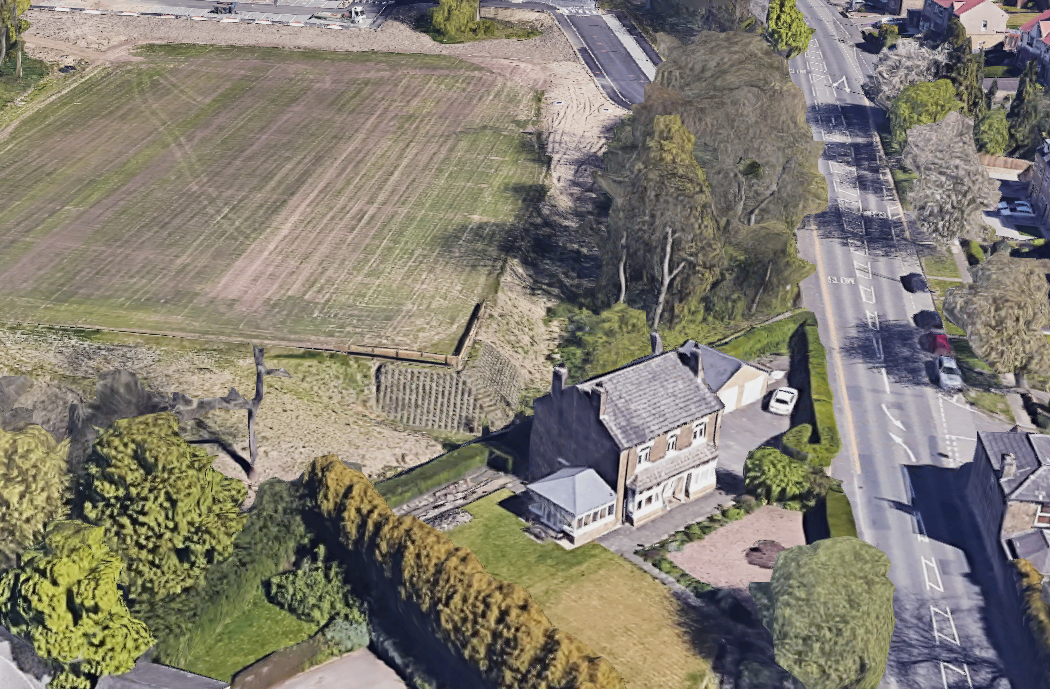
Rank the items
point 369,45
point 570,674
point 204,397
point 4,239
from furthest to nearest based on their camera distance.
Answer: point 369,45, point 4,239, point 204,397, point 570,674

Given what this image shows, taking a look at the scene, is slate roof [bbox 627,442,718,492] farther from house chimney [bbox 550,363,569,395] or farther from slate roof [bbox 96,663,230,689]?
slate roof [bbox 96,663,230,689]

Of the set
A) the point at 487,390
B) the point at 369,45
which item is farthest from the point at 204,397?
the point at 369,45

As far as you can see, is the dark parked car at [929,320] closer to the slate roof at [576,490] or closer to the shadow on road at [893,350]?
the shadow on road at [893,350]

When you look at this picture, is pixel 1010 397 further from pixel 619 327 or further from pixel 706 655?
pixel 706 655

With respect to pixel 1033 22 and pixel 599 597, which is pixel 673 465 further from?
pixel 1033 22

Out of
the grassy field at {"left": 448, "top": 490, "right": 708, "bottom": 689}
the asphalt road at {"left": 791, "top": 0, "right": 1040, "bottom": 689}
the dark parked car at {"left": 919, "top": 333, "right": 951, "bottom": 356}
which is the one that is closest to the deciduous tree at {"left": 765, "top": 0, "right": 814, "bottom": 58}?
the asphalt road at {"left": 791, "top": 0, "right": 1040, "bottom": 689}

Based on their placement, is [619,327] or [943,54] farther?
[943,54]

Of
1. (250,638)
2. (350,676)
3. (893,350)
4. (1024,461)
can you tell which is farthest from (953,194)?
(250,638)
